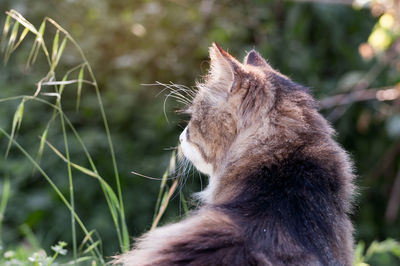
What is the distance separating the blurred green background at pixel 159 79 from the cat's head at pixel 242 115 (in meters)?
2.07

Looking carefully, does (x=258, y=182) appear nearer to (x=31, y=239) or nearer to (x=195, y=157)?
(x=195, y=157)

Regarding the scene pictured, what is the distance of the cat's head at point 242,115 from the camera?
2.07 m

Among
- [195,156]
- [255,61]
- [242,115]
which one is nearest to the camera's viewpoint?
[242,115]

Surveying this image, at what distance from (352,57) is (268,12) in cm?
80

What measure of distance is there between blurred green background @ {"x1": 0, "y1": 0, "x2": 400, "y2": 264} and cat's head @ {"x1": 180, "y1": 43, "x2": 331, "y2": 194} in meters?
2.07

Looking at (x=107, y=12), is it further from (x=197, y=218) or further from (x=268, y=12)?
(x=197, y=218)

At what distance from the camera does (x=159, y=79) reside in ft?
15.6

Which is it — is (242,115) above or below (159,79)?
below

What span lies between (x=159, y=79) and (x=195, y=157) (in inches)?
98.2

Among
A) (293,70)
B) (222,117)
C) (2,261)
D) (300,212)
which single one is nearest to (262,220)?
(300,212)

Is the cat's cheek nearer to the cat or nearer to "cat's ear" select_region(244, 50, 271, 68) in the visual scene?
the cat

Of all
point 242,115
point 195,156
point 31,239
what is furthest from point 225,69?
point 31,239

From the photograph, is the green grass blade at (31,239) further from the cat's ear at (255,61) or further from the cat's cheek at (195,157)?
the cat's ear at (255,61)

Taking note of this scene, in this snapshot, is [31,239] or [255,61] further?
[31,239]
